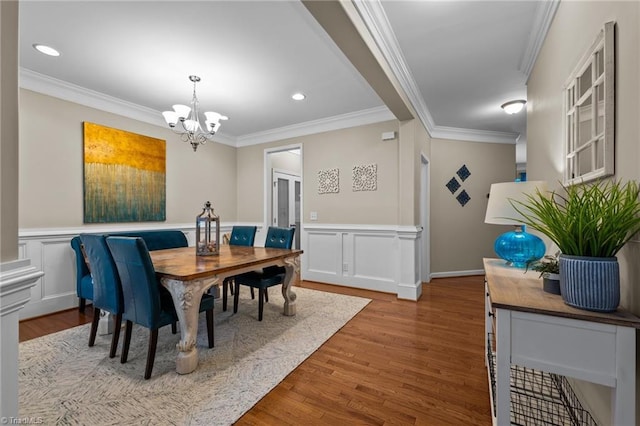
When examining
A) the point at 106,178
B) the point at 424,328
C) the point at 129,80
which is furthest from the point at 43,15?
the point at 424,328

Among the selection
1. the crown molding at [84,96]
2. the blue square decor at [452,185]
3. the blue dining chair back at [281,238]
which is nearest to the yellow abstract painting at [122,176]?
the crown molding at [84,96]

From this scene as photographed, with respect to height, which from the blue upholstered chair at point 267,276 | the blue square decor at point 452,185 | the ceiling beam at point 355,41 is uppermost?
the ceiling beam at point 355,41

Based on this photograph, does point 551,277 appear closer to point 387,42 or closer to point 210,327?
point 387,42

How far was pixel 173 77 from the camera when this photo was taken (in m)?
2.99

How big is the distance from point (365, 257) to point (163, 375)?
2860mm

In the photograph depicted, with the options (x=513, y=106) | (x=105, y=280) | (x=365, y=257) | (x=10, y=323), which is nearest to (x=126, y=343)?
(x=105, y=280)

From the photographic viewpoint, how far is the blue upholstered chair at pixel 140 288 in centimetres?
186

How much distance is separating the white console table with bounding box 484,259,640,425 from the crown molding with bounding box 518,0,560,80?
199 cm

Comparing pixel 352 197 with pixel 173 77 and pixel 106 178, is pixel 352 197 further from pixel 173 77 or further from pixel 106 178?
pixel 106 178

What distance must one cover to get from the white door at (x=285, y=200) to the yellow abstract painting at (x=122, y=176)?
1998 millimetres

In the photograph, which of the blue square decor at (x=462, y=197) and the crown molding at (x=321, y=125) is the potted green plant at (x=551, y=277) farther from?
the blue square decor at (x=462, y=197)

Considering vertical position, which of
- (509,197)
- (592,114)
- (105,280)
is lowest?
(105,280)

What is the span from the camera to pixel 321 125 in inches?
176

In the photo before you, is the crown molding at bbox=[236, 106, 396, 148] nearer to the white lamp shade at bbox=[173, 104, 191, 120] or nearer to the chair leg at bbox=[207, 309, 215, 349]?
the white lamp shade at bbox=[173, 104, 191, 120]
